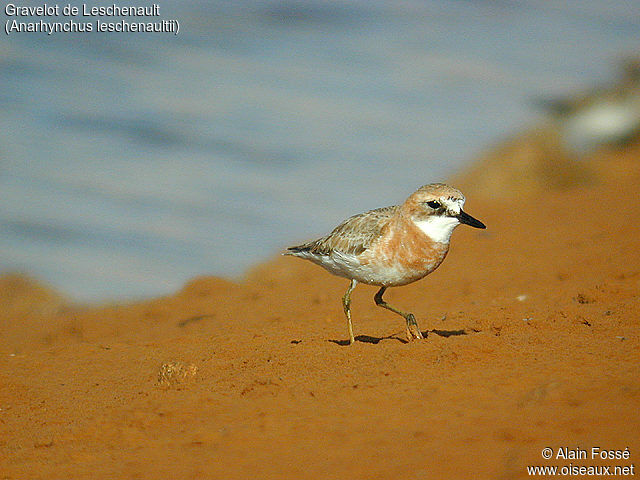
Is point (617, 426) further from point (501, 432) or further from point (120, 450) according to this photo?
point (120, 450)

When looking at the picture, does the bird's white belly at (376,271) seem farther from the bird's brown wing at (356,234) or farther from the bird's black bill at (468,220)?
the bird's black bill at (468,220)

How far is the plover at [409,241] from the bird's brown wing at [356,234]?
0.01 m

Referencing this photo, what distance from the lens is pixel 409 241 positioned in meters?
7.59

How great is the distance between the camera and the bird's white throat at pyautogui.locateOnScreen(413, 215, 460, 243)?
757 centimetres

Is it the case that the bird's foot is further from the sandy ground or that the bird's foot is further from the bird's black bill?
the bird's black bill

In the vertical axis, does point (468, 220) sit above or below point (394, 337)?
above

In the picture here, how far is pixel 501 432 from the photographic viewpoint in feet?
15.1

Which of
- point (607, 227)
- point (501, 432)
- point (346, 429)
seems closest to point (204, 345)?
point (346, 429)

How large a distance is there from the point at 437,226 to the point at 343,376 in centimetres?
193

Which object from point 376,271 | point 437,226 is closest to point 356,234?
point 376,271

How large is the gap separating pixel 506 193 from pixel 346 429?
15178mm

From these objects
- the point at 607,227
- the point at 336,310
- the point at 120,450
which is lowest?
the point at 120,450

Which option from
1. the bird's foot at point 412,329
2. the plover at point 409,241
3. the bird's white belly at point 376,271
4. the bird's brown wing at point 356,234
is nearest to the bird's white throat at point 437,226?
the plover at point 409,241

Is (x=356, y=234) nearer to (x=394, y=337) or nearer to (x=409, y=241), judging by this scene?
(x=409, y=241)
